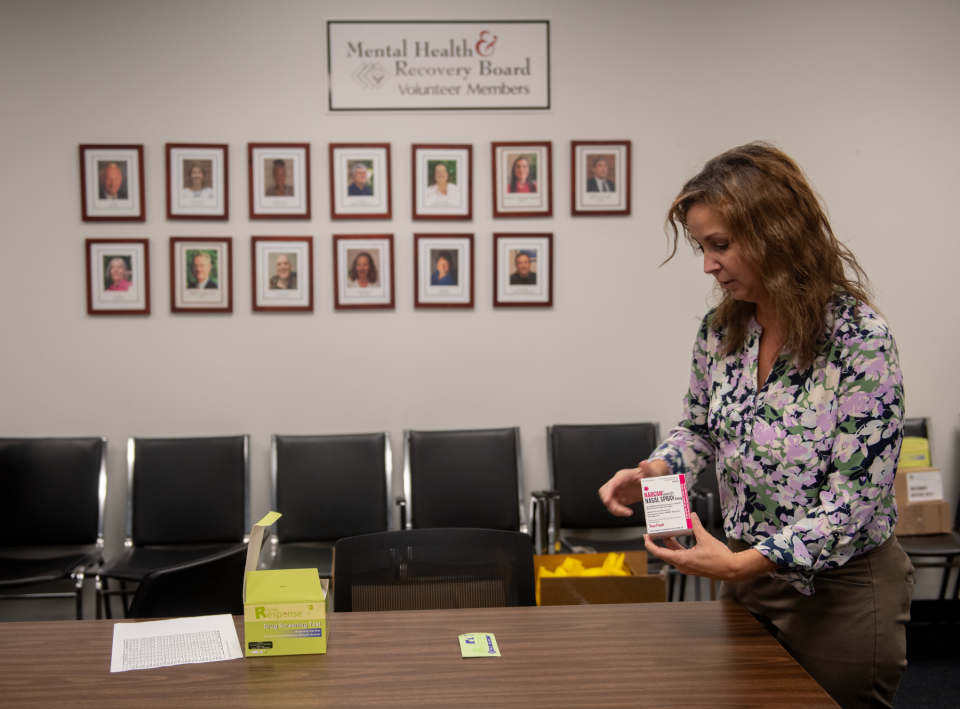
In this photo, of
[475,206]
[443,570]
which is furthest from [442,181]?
[443,570]

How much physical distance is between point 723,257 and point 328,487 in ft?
8.22

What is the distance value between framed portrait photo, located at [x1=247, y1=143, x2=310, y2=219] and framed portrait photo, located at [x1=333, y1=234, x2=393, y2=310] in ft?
0.91

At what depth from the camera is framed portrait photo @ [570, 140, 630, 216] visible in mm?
3795

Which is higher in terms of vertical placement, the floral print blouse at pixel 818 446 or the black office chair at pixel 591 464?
the floral print blouse at pixel 818 446

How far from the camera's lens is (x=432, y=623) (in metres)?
1.74

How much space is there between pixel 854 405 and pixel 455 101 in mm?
2788

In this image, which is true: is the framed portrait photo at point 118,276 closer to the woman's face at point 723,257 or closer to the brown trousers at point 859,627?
the woman's face at point 723,257

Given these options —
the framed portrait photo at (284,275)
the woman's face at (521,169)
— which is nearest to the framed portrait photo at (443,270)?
the woman's face at (521,169)

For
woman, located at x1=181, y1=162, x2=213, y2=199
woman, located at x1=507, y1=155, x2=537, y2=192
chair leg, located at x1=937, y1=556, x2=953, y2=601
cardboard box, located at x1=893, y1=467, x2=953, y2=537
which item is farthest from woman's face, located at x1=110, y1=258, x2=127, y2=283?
chair leg, located at x1=937, y1=556, x2=953, y2=601

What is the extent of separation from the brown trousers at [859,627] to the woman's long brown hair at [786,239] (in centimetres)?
44

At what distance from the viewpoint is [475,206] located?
380 centimetres

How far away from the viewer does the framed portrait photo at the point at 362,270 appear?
377 centimetres

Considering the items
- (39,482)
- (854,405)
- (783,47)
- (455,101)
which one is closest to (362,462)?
(39,482)

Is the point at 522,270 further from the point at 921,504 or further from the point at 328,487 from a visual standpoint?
the point at 921,504
